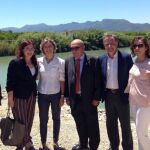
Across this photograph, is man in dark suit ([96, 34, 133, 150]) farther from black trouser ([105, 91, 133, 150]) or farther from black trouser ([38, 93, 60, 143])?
black trouser ([38, 93, 60, 143])

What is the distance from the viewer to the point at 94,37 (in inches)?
1772

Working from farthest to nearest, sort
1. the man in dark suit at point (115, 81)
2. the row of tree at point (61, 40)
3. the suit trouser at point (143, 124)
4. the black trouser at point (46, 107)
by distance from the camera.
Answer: the row of tree at point (61, 40) < the black trouser at point (46, 107) < the man in dark suit at point (115, 81) < the suit trouser at point (143, 124)

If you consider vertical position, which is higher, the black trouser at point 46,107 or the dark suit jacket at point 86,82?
the dark suit jacket at point 86,82

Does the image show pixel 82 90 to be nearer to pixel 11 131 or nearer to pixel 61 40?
pixel 11 131

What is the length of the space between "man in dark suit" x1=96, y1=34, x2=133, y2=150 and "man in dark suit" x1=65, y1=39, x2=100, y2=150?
15 cm

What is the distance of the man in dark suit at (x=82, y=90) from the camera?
5766mm

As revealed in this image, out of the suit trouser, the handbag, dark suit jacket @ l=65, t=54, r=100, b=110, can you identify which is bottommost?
the handbag

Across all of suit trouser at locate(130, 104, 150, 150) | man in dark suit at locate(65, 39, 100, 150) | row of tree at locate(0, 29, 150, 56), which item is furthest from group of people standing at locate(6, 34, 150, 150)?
row of tree at locate(0, 29, 150, 56)

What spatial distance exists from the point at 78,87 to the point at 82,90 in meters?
0.08

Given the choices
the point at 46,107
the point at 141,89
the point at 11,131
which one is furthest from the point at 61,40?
the point at 141,89

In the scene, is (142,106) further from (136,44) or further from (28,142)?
(28,142)

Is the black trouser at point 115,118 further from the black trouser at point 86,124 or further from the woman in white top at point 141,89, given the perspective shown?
the woman in white top at point 141,89

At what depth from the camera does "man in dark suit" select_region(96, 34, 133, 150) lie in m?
5.52

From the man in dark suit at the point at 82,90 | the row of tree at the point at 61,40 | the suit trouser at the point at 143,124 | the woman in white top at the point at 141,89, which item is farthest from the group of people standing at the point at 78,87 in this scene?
the row of tree at the point at 61,40
